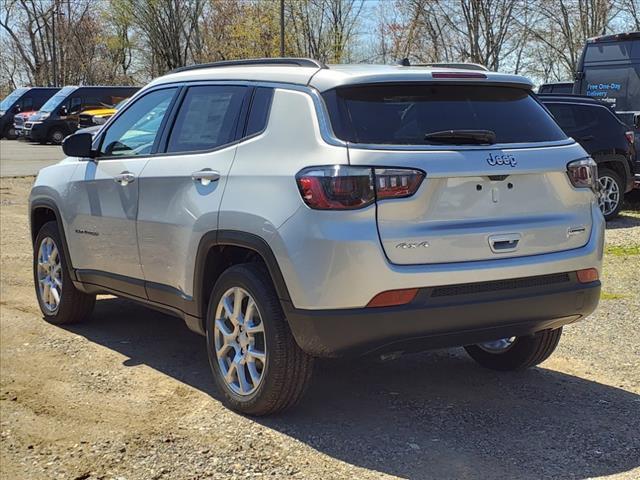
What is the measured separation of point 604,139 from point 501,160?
326 inches

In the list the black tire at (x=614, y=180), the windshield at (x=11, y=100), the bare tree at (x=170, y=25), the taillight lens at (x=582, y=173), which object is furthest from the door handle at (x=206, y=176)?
the bare tree at (x=170, y=25)

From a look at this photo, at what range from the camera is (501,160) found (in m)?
3.97

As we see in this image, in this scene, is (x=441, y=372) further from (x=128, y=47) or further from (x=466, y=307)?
(x=128, y=47)

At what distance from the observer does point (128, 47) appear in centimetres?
5228

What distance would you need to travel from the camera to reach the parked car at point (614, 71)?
13703 mm

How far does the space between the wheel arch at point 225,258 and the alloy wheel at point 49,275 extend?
201 centimetres

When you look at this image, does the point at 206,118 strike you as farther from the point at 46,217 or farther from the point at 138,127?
the point at 46,217

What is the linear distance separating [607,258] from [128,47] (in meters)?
47.6

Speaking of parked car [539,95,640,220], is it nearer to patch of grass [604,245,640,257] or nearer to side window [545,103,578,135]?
side window [545,103,578,135]

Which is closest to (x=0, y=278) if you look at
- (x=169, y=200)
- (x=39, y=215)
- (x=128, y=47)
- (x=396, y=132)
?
(x=39, y=215)

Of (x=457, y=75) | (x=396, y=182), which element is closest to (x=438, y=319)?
(x=396, y=182)

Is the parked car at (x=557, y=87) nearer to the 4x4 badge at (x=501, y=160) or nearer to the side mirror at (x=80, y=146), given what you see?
the side mirror at (x=80, y=146)

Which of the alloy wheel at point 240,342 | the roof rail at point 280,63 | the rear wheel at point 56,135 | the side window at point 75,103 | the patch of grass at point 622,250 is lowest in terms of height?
the patch of grass at point 622,250

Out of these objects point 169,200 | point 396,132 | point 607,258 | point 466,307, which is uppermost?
point 396,132
